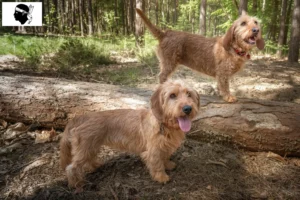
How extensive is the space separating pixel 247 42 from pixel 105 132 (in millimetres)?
2950

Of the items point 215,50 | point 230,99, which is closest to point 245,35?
point 215,50

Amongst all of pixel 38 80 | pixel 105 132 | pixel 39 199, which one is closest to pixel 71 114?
pixel 38 80

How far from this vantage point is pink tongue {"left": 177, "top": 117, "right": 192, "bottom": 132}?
3006 millimetres

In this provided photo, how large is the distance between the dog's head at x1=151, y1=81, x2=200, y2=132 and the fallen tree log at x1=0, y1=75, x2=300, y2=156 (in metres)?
1.08

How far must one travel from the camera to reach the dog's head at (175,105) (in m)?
2.98

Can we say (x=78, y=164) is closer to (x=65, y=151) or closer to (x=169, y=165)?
(x=65, y=151)

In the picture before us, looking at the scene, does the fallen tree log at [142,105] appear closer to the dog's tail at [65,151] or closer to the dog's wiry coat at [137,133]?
the dog's wiry coat at [137,133]

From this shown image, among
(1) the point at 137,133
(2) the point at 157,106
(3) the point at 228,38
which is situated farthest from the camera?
(3) the point at 228,38

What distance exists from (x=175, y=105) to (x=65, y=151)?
1597 mm

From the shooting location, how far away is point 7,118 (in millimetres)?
4688

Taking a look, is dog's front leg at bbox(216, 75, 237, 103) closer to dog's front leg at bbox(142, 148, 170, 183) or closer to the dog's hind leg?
dog's front leg at bbox(142, 148, 170, 183)

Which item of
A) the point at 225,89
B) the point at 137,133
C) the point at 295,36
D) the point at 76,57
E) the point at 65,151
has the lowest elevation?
the point at 65,151

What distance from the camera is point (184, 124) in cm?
301

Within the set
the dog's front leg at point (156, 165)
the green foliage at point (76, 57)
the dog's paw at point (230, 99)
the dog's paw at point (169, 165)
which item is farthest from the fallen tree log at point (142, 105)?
the green foliage at point (76, 57)
